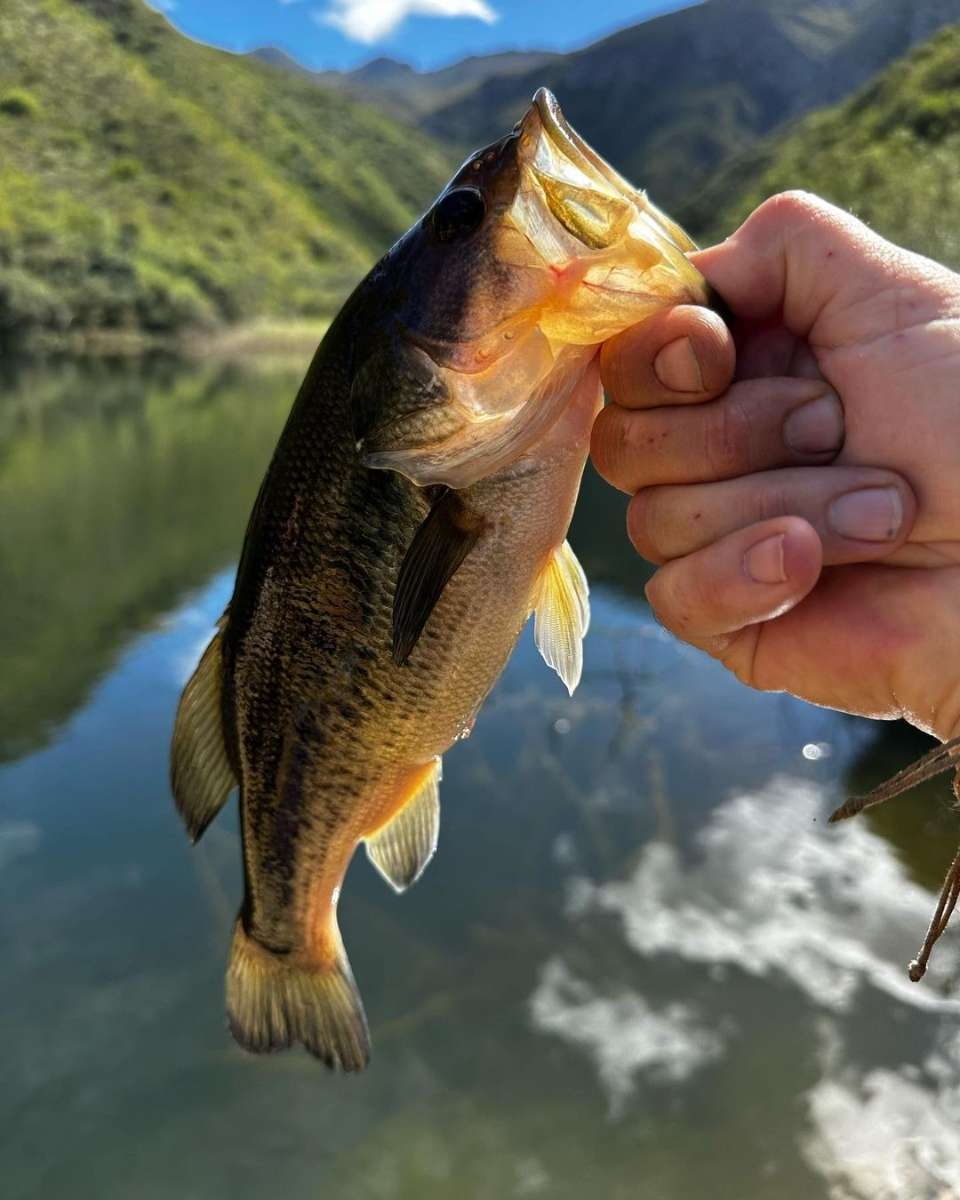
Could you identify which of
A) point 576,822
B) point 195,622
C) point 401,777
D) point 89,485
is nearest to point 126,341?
point 89,485

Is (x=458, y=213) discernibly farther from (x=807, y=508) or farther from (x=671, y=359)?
(x=807, y=508)

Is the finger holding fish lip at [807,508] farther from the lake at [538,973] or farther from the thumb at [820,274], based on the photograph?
the lake at [538,973]

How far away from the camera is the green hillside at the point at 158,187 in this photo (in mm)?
71688

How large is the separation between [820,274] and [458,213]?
90cm

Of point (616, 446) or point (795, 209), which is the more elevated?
point (795, 209)

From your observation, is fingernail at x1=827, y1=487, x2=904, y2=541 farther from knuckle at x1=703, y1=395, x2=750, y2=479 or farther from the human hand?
knuckle at x1=703, y1=395, x2=750, y2=479

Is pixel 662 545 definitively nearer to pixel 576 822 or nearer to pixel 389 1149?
pixel 389 1149

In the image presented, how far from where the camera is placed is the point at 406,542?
2.21 metres

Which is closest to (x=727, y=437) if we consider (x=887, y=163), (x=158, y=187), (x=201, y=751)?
(x=201, y=751)

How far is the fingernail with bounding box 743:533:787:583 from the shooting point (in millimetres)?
1942

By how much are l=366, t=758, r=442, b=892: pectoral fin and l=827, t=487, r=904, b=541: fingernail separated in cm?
144

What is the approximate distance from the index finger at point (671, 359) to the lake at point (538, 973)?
575cm

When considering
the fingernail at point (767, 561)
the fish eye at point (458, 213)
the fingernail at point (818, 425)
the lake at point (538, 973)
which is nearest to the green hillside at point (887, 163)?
the lake at point (538, 973)

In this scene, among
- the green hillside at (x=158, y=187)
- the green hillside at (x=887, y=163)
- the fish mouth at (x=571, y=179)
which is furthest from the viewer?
the green hillside at (x=158, y=187)
